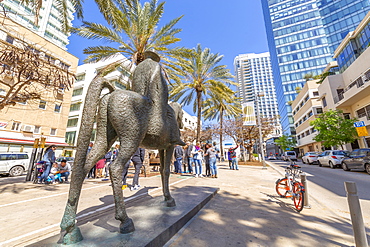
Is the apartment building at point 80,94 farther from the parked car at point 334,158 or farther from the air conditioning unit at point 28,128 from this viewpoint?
the parked car at point 334,158

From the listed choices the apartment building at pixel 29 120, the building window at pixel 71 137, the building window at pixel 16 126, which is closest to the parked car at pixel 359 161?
the apartment building at pixel 29 120

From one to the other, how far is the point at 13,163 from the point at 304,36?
7490 cm

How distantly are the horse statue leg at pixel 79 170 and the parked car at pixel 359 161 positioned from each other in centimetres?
1487

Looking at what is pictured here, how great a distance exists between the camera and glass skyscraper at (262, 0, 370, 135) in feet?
147

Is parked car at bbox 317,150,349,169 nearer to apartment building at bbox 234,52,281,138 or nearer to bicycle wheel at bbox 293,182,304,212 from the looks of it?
bicycle wheel at bbox 293,182,304,212

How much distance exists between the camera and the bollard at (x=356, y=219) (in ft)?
7.11

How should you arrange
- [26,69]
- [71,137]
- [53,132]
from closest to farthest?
1. [26,69]
2. [53,132]
3. [71,137]

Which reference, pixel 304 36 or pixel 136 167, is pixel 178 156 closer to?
pixel 136 167

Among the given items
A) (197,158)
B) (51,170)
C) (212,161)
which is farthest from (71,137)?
(212,161)

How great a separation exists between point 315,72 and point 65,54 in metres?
63.3

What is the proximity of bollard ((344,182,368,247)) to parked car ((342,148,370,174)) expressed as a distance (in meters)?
11.9

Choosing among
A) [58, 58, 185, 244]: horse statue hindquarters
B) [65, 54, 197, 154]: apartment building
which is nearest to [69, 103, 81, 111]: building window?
[65, 54, 197, 154]: apartment building

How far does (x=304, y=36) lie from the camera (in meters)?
55.3

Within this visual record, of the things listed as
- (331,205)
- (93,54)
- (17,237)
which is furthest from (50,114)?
(331,205)
